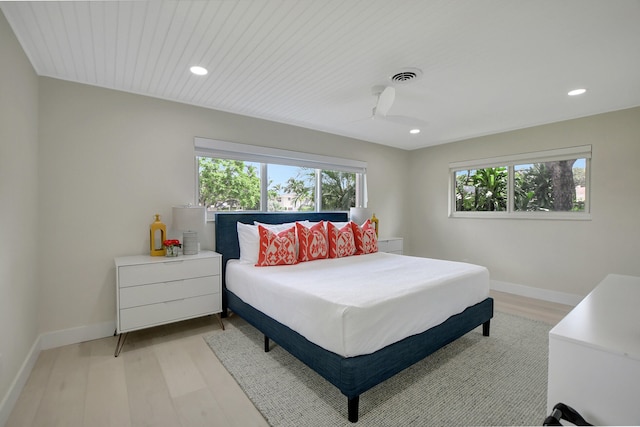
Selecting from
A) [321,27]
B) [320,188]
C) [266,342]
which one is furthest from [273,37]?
[320,188]

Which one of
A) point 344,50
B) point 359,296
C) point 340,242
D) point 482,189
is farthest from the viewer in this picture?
point 482,189

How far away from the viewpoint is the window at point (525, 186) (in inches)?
144

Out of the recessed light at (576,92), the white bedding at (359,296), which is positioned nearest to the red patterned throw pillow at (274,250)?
the white bedding at (359,296)

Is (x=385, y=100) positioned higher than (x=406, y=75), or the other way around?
(x=406, y=75)

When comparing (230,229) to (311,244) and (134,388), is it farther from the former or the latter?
(134,388)

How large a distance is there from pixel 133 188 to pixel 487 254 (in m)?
4.94

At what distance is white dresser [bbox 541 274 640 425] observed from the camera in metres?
0.91

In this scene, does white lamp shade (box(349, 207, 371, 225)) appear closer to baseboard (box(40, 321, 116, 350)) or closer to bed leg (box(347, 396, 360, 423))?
bed leg (box(347, 396, 360, 423))

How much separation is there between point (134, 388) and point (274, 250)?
150 centimetres

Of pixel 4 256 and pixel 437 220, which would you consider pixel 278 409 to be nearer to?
pixel 4 256

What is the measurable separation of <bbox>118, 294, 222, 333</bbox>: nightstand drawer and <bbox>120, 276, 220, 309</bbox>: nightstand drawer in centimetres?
4

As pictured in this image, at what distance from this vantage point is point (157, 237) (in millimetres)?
2938

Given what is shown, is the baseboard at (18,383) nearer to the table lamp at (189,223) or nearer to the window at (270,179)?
the table lamp at (189,223)

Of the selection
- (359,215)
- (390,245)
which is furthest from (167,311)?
(390,245)
